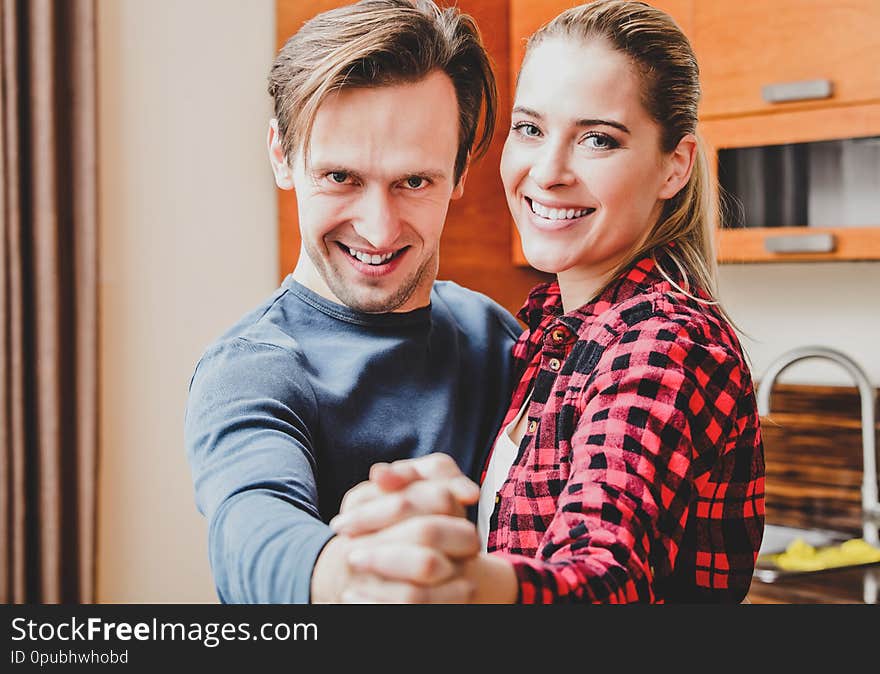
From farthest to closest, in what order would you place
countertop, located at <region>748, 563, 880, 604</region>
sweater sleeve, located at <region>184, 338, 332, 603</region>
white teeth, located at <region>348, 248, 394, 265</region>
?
1. countertop, located at <region>748, 563, 880, 604</region>
2. white teeth, located at <region>348, 248, 394, 265</region>
3. sweater sleeve, located at <region>184, 338, 332, 603</region>

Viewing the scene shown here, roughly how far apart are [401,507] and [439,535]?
2 cm

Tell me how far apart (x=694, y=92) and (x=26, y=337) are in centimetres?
162

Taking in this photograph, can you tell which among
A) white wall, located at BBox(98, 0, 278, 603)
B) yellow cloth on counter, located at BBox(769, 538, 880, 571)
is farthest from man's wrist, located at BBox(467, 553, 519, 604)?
white wall, located at BBox(98, 0, 278, 603)

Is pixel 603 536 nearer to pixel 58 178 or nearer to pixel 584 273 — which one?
pixel 584 273

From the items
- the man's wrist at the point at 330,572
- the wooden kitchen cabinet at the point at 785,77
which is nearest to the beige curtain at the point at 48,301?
the wooden kitchen cabinet at the point at 785,77

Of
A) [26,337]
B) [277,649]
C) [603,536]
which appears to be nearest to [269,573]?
[277,649]

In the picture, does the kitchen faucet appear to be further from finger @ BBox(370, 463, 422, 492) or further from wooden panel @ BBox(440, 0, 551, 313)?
finger @ BBox(370, 463, 422, 492)

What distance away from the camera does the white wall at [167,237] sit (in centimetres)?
227

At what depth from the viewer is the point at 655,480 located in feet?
2.18

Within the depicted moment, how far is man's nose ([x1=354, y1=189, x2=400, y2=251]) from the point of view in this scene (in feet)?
2.84

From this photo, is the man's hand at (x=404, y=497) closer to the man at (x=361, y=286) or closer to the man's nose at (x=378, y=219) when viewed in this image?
the man at (x=361, y=286)

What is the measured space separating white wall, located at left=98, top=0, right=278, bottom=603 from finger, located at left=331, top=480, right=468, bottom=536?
1.90m

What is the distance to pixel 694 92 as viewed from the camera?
0.91 m

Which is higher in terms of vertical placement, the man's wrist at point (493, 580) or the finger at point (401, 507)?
the finger at point (401, 507)
